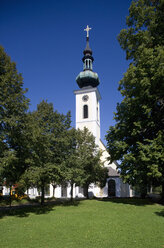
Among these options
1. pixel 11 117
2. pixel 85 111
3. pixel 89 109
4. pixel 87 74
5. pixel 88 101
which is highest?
pixel 87 74

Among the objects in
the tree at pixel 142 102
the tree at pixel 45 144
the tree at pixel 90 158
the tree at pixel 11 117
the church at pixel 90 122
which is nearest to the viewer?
the tree at pixel 11 117

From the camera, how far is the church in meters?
32.2

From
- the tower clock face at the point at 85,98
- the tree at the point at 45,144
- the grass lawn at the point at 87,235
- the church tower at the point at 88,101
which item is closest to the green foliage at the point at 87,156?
the tree at the point at 45,144

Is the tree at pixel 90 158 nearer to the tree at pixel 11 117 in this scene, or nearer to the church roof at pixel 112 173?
the church roof at pixel 112 173

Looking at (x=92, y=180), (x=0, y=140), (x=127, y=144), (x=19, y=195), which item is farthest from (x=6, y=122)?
(x=19, y=195)

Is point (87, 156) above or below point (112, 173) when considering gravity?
above

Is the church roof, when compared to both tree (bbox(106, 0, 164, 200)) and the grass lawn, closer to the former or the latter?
tree (bbox(106, 0, 164, 200))

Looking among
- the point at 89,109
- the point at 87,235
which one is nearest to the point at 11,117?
the point at 87,235

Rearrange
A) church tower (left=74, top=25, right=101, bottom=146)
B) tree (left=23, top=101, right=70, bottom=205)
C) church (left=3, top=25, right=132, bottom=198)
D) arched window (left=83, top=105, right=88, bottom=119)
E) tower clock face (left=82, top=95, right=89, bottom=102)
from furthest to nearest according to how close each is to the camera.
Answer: tower clock face (left=82, top=95, right=89, bottom=102), arched window (left=83, top=105, right=88, bottom=119), church tower (left=74, top=25, right=101, bottom=146), church (left=3, top=25, right=132, bottom=198), tree (left=23, top=101, right=70, bottom=205)

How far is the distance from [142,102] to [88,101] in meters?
21.4

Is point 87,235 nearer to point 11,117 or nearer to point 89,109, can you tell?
point 11,117

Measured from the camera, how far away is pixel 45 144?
47.4ft

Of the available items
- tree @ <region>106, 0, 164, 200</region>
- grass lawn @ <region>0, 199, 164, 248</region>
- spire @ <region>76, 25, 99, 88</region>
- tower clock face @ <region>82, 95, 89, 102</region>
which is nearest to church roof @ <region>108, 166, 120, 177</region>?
tower clock face @ <region>82, 95, 89, 102</region>

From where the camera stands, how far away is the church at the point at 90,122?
106ft
